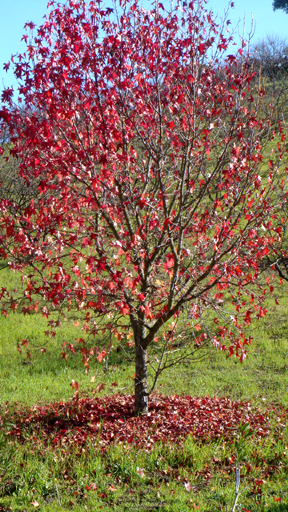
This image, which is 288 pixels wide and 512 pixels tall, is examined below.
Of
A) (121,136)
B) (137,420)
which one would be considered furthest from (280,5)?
(137,420)

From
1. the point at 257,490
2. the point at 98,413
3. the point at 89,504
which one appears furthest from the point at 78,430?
the point at 257,490

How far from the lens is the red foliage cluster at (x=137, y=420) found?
594cm

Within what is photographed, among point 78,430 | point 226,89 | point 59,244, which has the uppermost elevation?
point 226,89

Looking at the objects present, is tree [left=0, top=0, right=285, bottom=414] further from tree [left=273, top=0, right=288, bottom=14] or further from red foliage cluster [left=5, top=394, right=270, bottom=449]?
tree [left=273, top=0, right=288, bottom=14]

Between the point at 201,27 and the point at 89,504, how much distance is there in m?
5.23

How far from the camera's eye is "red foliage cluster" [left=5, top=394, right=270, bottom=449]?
5941 millimetres

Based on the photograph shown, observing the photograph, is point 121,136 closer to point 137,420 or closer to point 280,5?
point 137,420

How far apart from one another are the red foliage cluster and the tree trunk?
14 centimetres

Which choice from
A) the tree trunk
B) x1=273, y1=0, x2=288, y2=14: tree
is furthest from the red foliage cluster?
x1=273, y1=0, x2=288, y2=14: tree

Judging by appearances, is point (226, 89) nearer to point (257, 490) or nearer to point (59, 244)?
point (59, 244)

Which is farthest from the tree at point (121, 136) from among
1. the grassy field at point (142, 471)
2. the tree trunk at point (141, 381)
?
the grassy field at point (142, 471)

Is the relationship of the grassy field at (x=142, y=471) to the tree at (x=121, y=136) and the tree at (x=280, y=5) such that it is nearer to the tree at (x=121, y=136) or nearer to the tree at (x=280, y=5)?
the tree at (x=121, y=136)

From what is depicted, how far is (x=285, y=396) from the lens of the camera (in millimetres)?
8227

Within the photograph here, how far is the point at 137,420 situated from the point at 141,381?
0.53m
